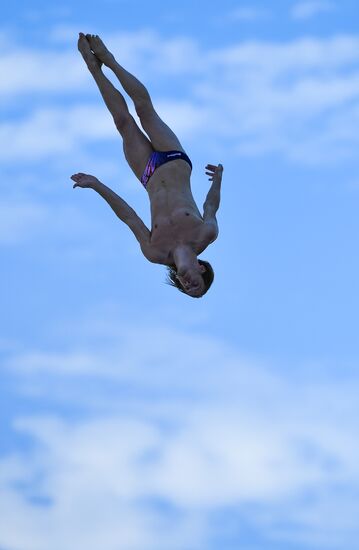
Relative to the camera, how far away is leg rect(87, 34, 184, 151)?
25.0 metres

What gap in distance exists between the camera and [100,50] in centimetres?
2522

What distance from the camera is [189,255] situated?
77.7ft

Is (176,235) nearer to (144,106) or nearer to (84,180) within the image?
(84,180)

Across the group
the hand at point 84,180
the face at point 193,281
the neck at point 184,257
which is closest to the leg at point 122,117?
the hand at point 84,180

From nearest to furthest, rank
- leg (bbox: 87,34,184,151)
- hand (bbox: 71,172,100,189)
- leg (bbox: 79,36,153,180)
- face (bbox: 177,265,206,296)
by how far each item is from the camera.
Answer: face (bbox: 177,265,206,296) < hand (bbox: 71,172,100,189) < leg (bbox: 87,34,184,151) < leg (bbox: 79,36,153,180)

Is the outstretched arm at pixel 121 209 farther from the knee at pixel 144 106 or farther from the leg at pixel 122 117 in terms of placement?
the knee at pixel 144 106

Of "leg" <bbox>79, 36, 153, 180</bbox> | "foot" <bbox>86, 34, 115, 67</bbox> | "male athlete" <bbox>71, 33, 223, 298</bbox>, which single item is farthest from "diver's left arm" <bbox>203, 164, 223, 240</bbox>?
"foot" <bbox>86, 34, 115, 67</bbox>

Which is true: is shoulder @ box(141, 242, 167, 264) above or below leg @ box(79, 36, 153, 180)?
below

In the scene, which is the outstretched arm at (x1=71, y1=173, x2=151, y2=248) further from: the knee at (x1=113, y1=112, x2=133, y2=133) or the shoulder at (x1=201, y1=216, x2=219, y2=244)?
the knee at (x1=113, y1=112, x2=133, y2=133)

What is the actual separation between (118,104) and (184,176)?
72.7 inches

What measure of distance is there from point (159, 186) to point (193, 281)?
1.95 meters

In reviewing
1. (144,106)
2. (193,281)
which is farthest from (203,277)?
(144,106)

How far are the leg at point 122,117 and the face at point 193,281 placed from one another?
8.14 ft

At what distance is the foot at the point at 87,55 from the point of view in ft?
82.8
